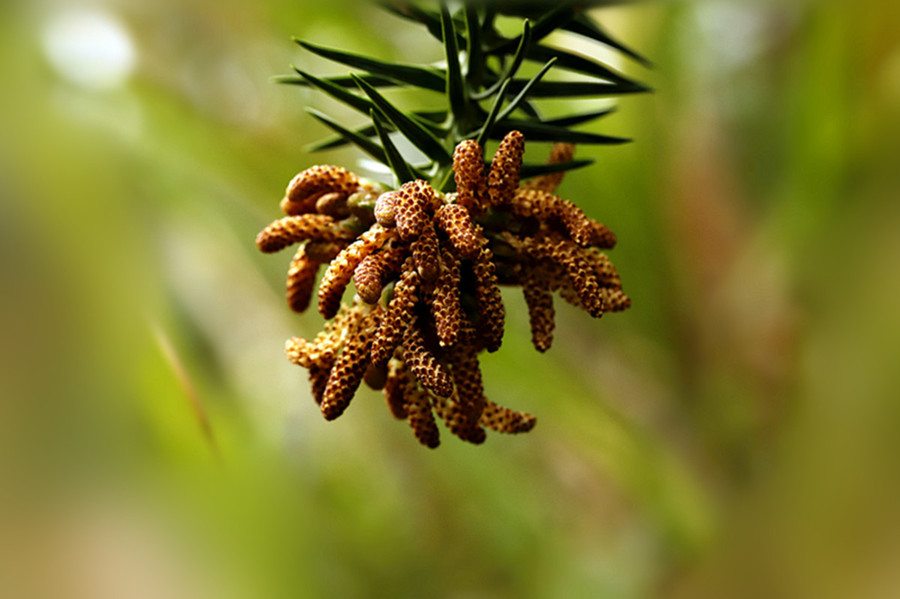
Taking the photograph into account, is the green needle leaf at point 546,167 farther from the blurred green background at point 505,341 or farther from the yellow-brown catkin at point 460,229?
the blurred green background at point 505,341

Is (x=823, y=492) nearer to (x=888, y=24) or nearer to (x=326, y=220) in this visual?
(x=888, y=24)

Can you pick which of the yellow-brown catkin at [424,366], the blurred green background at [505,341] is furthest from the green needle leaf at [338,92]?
the blurred green background at [505,341]

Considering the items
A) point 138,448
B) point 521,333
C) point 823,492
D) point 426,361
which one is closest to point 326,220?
point 426,361

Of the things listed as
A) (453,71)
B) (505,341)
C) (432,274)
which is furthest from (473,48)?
(505,341)

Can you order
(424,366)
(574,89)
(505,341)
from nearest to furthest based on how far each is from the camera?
1. (424,366)
2. (574,89)
3. (505,341)

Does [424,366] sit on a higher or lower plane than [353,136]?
lower

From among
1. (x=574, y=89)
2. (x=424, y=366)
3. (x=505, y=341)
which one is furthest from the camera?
(x=505, y=341)

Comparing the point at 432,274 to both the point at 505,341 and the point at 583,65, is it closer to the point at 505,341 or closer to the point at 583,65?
the point at 583,65
